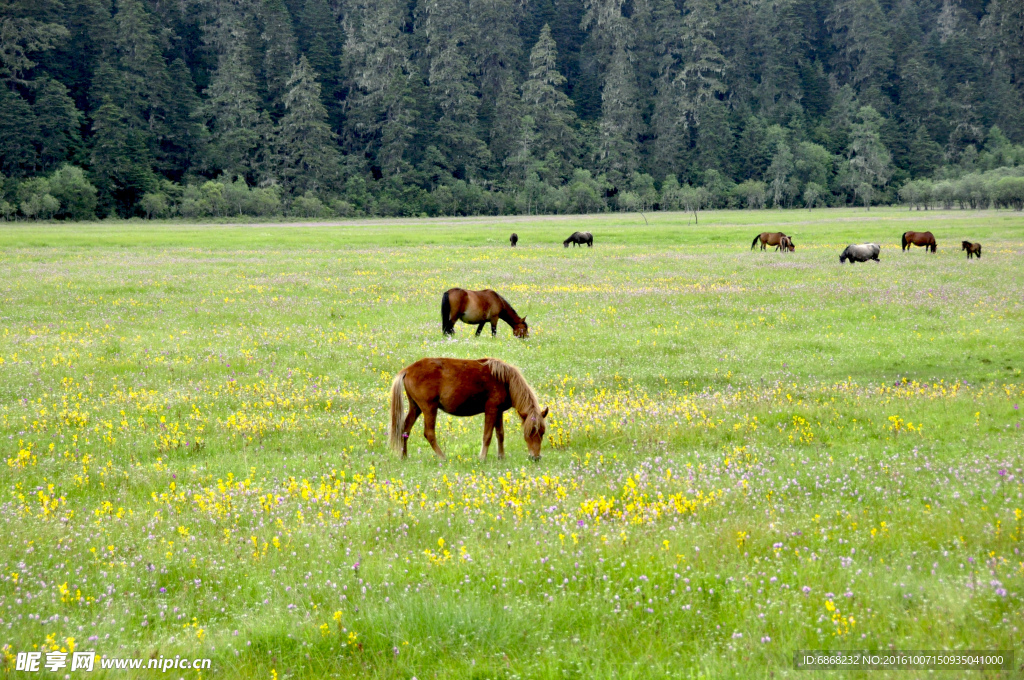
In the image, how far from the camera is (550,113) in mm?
159625

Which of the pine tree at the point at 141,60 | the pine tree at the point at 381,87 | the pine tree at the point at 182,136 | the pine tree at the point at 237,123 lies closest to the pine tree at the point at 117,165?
the pine tree at the point at 182,136

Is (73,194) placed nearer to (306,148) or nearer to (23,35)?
(306,148)

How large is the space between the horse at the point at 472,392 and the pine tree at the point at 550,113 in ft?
475

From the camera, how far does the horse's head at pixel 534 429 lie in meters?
10.4

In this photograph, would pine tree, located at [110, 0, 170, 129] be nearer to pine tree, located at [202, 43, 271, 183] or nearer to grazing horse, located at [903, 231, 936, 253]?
pine tree, located at [202, 43, 271, 183]

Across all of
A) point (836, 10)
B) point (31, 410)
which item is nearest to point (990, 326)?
point (31, 410)

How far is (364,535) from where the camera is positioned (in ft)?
25.4

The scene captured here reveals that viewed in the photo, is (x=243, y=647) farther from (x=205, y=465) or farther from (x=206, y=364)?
(x=206, y=364)

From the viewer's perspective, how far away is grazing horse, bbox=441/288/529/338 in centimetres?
2189

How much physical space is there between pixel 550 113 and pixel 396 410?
6204 inches

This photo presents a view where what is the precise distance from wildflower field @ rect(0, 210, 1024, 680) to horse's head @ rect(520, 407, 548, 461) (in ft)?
0.89

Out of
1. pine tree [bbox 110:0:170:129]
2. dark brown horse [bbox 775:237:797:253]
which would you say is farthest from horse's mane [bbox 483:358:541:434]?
pine tree [bbox 110:0:170:129]

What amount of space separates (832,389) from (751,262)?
29390mm

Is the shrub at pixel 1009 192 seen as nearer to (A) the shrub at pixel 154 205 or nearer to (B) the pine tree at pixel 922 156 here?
(B) the pine tree at pixel 922 156
